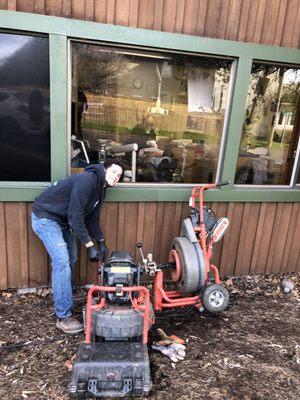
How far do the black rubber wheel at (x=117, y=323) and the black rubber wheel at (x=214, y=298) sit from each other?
36.5 inches

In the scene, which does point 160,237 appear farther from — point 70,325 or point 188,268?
point 70,325

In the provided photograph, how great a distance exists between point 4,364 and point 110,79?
9.63 ft

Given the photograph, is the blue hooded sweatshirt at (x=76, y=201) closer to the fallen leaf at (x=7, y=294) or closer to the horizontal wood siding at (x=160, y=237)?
the horizontal wood siding at (x=160, y=237)

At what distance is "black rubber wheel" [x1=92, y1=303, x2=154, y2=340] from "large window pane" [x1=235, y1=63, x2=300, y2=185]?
228 centimetres

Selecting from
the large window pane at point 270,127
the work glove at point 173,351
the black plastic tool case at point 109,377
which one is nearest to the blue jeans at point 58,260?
the black plastic tool case at point 109,377

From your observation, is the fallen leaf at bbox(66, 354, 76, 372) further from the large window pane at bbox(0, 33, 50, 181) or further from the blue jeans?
the large window pane at bbox(0, 33, 50, 181)

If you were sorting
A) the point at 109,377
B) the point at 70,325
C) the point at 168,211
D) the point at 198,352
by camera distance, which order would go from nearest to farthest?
the point at 109,377
the point at 198,352
the point at 70,325
the point at 168,211

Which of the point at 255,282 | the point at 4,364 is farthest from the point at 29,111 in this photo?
the point at 255,282

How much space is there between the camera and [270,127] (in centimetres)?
455

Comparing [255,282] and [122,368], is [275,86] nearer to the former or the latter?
[255,282]

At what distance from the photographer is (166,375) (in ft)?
9.37

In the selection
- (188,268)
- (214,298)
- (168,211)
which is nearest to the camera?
(188,268)

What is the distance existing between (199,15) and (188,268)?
2.60 m

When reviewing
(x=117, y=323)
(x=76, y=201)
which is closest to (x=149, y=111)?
(x=76, y=201)
